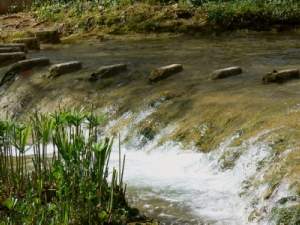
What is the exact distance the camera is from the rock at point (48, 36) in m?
16.9

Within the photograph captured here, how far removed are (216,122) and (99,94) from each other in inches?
109

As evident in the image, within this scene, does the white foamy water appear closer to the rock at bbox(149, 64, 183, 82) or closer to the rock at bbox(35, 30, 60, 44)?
the rock at bbox(149, 64, 183, 82)

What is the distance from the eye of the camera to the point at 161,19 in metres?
17.8

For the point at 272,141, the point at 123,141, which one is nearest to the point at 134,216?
the point at 272,141

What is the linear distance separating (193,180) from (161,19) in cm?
1112

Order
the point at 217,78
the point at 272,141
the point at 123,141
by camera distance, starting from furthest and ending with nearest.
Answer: the point at 217,78
the point at 123,141
the point at 272,141

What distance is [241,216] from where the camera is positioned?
5.96 m

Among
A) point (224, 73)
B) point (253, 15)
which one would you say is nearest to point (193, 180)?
point (224, 73)

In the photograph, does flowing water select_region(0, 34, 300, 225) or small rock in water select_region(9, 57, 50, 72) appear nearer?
flowing water select_region(0, 34, 300, 225)

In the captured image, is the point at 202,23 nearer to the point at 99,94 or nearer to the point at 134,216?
the point at 99,94

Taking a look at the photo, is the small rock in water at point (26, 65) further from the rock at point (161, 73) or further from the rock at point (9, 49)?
the rock at point (161, 73)

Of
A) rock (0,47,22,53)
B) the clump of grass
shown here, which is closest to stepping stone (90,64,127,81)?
rock (0,47,22,53)

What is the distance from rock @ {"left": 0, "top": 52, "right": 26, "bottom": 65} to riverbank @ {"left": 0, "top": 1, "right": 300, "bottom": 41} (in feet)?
12.6

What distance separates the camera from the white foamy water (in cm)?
605
